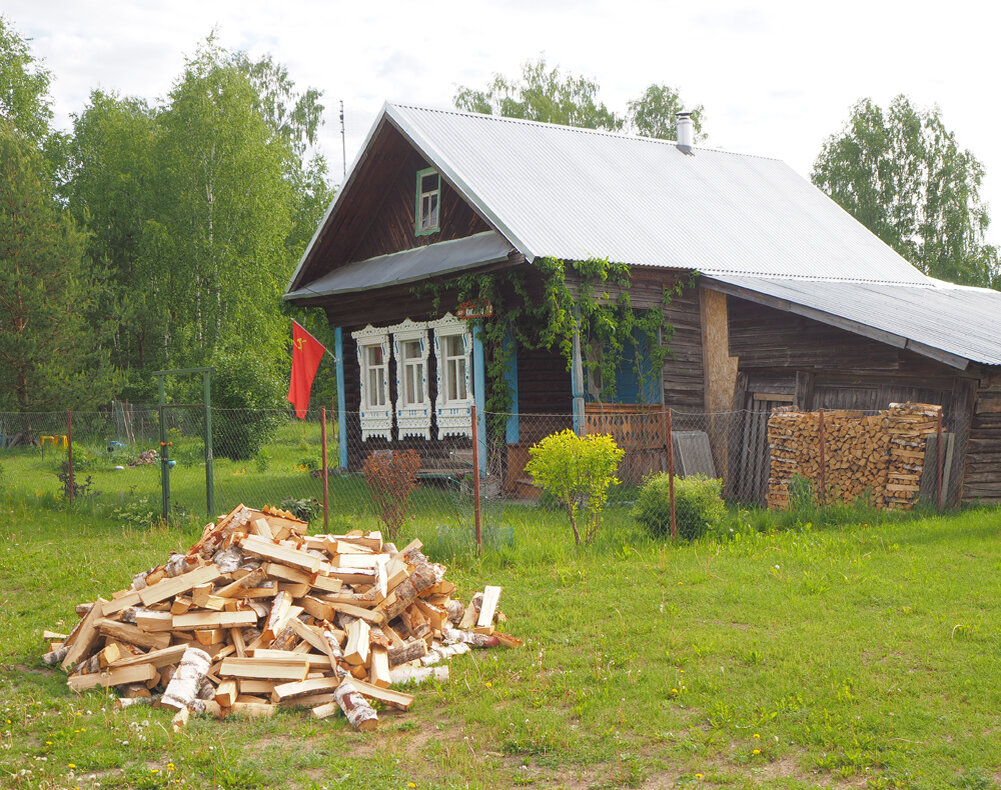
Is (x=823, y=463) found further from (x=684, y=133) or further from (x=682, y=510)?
(x=684, y=133)

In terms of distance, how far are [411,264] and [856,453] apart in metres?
7.98

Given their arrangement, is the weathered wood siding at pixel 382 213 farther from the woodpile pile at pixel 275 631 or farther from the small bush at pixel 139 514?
the woodpile pile at pixel 275 631

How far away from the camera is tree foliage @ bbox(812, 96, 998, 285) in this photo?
1523 inches

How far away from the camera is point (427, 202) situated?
1723 centimetres

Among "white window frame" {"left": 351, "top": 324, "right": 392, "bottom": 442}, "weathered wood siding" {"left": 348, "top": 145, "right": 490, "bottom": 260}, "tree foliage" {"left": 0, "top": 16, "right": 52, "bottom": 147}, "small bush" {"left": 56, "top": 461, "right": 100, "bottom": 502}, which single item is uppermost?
"tree foliage" {"left": 0, "top": 16, "right": 52, "bottom": 147}

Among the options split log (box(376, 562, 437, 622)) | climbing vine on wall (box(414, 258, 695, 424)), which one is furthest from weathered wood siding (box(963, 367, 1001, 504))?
split log (box(376, 562, 437, 622))

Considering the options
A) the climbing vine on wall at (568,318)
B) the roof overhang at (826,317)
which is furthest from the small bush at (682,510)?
the climbing vine on wall at (568,318)

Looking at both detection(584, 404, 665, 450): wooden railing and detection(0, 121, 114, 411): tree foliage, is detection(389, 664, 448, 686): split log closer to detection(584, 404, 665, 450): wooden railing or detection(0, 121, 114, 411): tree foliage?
detection(584, 404, 665, 450): wooden railing

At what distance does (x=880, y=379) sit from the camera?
13.1 metres

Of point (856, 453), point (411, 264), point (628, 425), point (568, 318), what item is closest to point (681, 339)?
point (628, 425)

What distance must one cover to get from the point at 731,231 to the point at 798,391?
188 inches

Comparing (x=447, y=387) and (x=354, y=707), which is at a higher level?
(x=447, y=387)

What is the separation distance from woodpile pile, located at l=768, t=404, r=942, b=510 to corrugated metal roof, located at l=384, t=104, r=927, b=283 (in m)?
3.72

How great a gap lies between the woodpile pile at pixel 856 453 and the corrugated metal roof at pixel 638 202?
12.2ft
